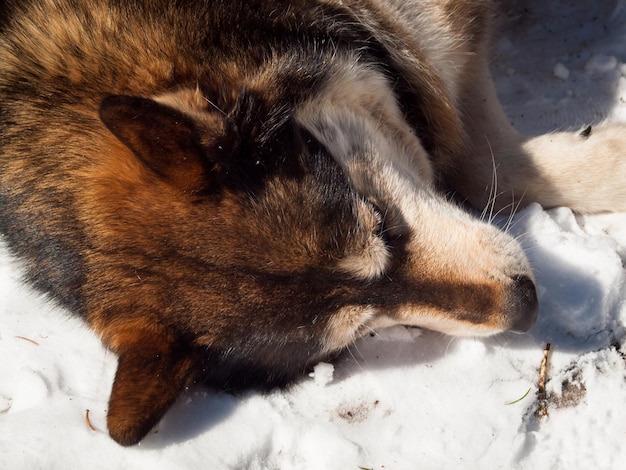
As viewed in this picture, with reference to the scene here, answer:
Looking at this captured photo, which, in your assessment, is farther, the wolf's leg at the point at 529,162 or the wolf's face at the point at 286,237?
the wolf's leg at the point at 529,162

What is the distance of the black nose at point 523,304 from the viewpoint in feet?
7.30

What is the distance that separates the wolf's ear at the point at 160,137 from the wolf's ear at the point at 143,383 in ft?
1.81

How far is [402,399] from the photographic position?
8.11 ft

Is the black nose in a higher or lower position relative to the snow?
higher

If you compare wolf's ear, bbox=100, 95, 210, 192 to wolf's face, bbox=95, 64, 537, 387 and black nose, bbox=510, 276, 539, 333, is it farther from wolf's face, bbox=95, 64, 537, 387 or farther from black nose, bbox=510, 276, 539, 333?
black nose, bbox=510, 276, 539, 333

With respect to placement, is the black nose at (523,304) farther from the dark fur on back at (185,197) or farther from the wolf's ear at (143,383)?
the wolf's ear at (143,383)

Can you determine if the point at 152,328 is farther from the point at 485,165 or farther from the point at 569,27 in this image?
the point at 569,27

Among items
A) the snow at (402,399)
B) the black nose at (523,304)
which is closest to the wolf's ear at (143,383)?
the snow at (402,399)

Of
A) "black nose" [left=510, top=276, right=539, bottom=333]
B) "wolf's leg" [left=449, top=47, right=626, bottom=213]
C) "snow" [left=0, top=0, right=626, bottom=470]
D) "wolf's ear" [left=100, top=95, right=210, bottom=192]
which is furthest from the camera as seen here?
"wolf's leg" [left=449, top=47, right=626, bottom=213]

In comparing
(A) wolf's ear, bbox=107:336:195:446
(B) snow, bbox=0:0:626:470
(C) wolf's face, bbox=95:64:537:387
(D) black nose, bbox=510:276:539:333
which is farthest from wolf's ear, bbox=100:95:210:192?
(D) black nose, bbox=510:276:539:333

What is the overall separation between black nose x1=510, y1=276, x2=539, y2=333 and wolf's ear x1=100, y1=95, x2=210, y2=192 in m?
1.11

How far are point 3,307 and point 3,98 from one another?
0.97 meters

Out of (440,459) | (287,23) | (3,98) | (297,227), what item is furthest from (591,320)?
(3,98)

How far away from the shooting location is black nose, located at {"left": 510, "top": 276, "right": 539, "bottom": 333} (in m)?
2.22
